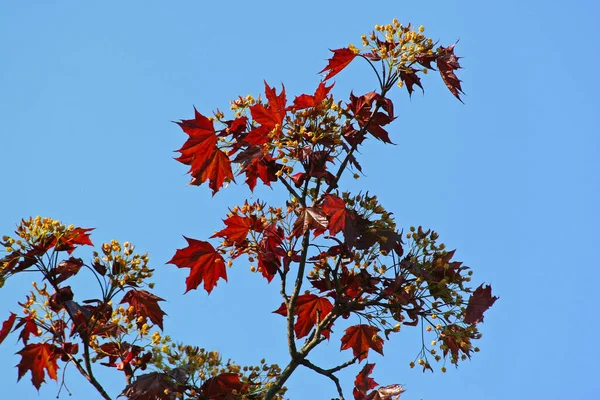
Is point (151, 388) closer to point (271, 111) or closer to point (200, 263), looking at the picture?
point (200, 263)

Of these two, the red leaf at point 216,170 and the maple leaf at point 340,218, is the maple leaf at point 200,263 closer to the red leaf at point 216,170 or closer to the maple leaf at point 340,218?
the red leaf at point 216,170

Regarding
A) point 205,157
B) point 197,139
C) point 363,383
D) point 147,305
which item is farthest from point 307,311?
point 197,139

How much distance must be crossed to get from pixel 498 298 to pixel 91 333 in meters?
2.33

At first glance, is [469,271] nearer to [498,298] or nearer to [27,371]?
[498,298]

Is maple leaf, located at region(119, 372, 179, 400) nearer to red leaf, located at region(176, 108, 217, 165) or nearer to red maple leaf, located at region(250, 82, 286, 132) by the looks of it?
red leaf, located at region(176, 108, 217, 165)

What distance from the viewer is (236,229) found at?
180 inches

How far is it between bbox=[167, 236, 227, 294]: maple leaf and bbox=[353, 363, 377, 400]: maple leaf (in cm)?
96

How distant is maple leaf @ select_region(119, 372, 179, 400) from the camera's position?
4223mm

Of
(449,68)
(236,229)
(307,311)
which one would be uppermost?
(449,68)

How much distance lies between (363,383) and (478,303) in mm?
794

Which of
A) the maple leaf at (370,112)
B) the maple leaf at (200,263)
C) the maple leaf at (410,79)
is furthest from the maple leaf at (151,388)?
the maple leaf at (410,79)

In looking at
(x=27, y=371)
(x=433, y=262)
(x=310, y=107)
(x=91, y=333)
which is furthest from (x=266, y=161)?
(x=27, y=371)

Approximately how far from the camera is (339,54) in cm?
458

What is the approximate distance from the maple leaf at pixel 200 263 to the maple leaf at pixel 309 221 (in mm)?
551
